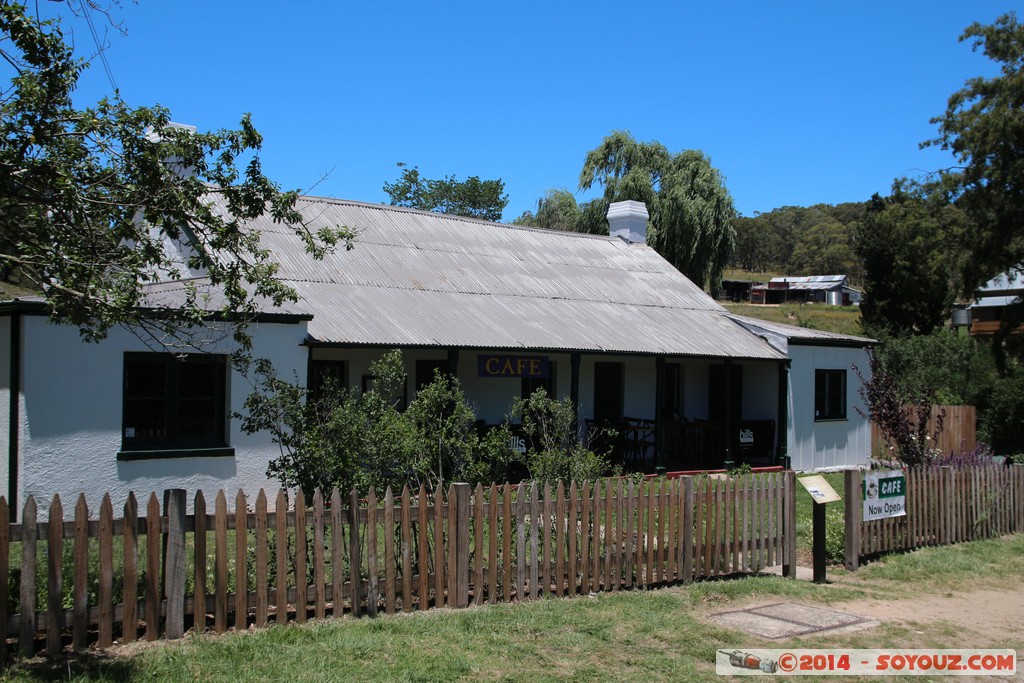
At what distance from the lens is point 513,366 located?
16281 millimetres

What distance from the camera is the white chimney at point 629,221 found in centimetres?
2458

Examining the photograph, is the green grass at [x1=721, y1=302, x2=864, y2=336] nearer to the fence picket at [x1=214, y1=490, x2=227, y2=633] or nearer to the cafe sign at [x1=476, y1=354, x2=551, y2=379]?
the cafe sign at [x1=476, y1=354, x2=551, y2=379]

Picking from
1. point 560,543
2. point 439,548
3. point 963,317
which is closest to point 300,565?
point 439,548

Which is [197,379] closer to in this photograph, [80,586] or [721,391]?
[80,586]

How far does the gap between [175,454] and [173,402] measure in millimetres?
730

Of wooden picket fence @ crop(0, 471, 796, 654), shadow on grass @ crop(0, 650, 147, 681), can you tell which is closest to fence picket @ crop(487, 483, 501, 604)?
wooden picket fence @ crop(0, 471, 796, 654)

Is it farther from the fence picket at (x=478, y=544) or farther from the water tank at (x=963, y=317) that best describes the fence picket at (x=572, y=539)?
the water tank at (x=963, y=317)

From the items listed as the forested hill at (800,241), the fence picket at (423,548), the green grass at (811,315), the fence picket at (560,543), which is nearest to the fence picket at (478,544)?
the fence picket at (423,548)

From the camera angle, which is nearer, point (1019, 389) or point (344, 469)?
point (344, 469)

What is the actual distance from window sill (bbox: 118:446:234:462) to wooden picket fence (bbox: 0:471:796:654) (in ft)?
8.75

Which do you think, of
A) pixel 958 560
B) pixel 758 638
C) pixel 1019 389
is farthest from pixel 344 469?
pixel 1019 389

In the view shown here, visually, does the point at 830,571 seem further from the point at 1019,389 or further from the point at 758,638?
the point at 1019,389

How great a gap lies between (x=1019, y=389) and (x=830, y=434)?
8.71 metres

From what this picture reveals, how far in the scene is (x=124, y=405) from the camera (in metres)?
11.7
